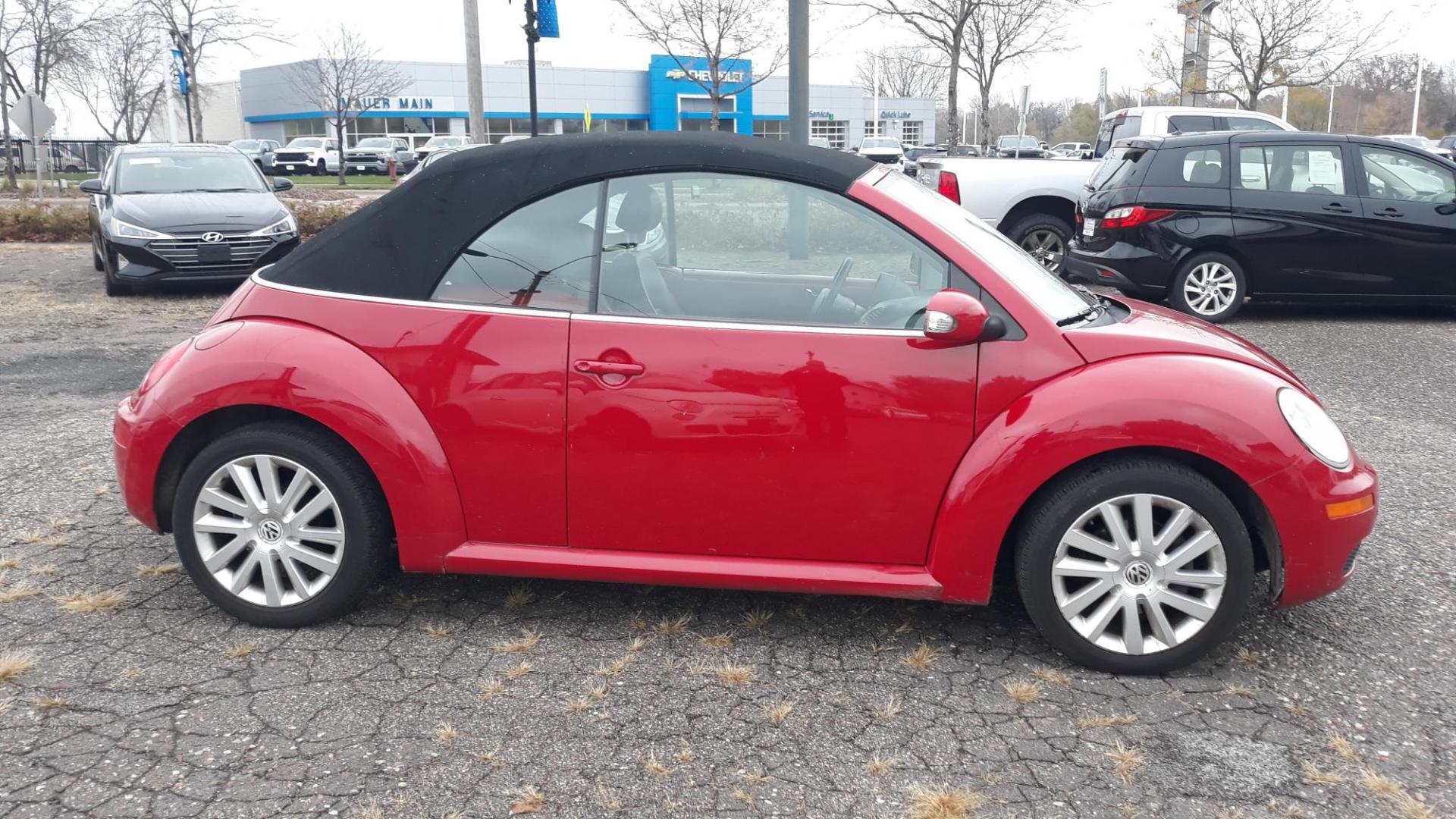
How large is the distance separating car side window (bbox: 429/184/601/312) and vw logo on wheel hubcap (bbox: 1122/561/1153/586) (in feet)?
6.21

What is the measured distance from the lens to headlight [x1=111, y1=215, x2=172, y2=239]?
449 inches

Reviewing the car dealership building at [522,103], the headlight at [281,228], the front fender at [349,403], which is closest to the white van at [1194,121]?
the headlight at [281,228]

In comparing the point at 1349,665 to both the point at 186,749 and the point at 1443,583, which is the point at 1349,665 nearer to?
the point at 1443,583

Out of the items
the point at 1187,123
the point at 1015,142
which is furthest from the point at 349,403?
the point at 1015,142

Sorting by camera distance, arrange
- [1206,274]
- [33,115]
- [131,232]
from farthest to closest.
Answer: [33,115]
[131,232]
[1206,274]

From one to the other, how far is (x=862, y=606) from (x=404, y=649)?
1.57 metres

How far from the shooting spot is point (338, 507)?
3641mm

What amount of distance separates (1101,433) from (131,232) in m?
11.0

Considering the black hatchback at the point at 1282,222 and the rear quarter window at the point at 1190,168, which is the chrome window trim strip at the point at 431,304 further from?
the rear quarter window at the point at 1190,168

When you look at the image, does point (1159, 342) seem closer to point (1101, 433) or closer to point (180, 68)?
point (1101, 433)

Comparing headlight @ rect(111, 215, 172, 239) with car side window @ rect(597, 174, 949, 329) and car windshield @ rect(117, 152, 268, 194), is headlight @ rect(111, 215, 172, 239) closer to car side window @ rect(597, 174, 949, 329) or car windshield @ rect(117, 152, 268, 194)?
car windshield @ rect(117, 152, 268, 194)

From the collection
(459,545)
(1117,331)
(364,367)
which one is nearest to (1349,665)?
(1117,331)

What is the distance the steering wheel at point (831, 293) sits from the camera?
11.6 ft

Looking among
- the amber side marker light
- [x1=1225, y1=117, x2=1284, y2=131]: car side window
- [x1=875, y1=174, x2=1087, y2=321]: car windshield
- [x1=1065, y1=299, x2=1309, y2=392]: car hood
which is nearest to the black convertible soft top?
[x1=875, y1=174, x2=1087, y2=321]: car windshield
